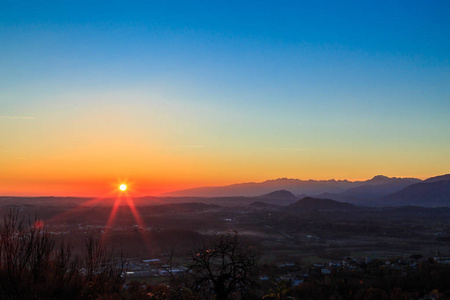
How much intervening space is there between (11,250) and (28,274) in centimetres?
78

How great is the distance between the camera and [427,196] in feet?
607

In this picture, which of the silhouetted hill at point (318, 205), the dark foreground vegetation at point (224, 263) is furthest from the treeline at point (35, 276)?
the silhouetted hill at point (318, 205)

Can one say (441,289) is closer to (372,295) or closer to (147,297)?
(372,295)

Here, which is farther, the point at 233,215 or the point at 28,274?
the point at 233,215

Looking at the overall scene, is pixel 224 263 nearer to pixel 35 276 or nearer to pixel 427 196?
pixel 35 276

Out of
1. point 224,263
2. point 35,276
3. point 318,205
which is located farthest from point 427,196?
point 35,276

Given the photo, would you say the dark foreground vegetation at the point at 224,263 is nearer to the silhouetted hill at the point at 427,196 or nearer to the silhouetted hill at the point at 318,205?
the silhouetted hill at the point at 318,205

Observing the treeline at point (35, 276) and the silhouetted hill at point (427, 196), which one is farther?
the silhouetted hill at point (427, 196)

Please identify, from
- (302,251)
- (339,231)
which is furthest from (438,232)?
(302,251)

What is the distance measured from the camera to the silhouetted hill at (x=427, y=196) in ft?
580

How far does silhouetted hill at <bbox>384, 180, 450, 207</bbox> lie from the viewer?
17675 cm

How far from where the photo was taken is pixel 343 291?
23.2 meters

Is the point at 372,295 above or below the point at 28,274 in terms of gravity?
below

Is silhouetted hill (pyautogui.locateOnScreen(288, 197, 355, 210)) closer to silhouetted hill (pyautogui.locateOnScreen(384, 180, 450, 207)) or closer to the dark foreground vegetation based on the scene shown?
the dark foreground vegetation
